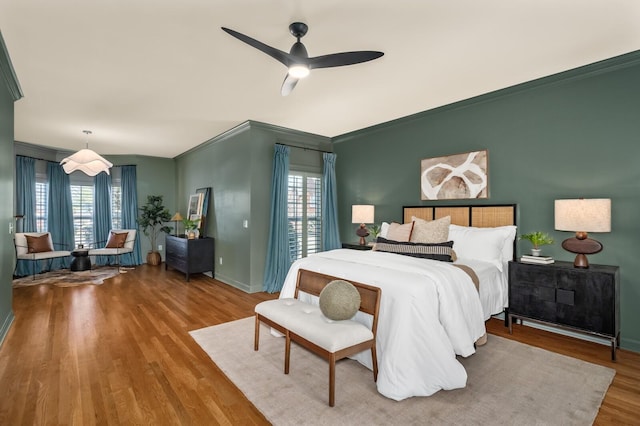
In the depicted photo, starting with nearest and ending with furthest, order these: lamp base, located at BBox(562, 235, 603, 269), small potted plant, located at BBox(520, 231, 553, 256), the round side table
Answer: lamp base, located at BBox(562, 235, 603, 269), small potted plant, located at BBox(520, 231, 553, 256), the round side table

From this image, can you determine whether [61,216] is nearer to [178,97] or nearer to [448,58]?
[178,97]

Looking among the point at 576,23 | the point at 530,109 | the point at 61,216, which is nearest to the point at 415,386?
the point at 576,23

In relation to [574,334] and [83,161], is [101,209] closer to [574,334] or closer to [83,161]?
[83,161]

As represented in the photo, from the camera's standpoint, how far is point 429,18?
2.41 meters

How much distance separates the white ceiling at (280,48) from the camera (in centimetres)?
231

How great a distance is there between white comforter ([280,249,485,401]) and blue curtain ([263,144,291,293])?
2590 mm

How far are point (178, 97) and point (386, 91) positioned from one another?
8.52 ft

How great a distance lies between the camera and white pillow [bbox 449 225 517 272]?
3578mm

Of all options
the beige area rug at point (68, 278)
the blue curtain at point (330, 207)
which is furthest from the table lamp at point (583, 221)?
the beige area rug at point (68, 278)

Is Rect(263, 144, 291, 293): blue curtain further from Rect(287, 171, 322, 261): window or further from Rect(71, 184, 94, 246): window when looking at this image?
Rect(71, 184, 94, 246): window

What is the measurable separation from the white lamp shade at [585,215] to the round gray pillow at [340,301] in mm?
2233

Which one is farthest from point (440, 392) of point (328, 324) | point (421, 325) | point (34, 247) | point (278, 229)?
point (34, 247)

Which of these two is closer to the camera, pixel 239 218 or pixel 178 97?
pixel 178 97

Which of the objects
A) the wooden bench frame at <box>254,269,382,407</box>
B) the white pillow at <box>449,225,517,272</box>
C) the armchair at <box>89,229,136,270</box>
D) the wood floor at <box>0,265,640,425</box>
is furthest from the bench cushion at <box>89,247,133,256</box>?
the white pillow at <box>449,225,517,272</box>
